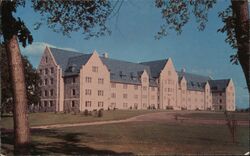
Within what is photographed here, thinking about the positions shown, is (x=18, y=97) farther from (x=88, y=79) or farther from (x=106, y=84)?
(x=106, y=84)

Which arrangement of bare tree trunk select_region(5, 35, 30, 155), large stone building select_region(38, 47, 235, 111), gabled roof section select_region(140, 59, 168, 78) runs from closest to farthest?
bare tree trunk select_region(5, 35, 30, 155) → large stone building select_region(38, 47, 235, 111) → gabled roof section select_region(140, 59, 168, 78)

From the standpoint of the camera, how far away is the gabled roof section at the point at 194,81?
131475 mm

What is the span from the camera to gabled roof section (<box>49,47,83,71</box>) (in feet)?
317

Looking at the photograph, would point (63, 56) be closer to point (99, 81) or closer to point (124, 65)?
point (99, 81)

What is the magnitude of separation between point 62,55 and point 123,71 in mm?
17450

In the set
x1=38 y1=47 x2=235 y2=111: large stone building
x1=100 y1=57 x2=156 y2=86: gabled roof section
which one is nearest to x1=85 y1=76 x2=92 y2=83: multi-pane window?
x1=38 y1=47 x2=235 y2=111: large stone building

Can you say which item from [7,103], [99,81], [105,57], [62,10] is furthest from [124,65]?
[62,10]

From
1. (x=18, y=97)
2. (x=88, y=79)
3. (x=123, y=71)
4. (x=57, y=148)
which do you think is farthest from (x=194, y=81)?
(x=18, y=97)

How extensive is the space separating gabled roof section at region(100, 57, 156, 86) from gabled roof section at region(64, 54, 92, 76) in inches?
351

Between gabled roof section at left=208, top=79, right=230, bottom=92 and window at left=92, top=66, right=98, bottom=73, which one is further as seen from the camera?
gabled roof section at left=208, top=79, right=230, bottom=92

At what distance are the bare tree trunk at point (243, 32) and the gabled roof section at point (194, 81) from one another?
11904 cm

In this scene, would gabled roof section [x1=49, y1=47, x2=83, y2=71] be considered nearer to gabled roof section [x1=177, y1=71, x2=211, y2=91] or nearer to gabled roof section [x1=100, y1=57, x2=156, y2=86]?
gabled roof section [x1=100, y1=57, x2=156, y2=86]

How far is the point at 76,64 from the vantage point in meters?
95.1

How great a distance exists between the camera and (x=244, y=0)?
8852 mm
